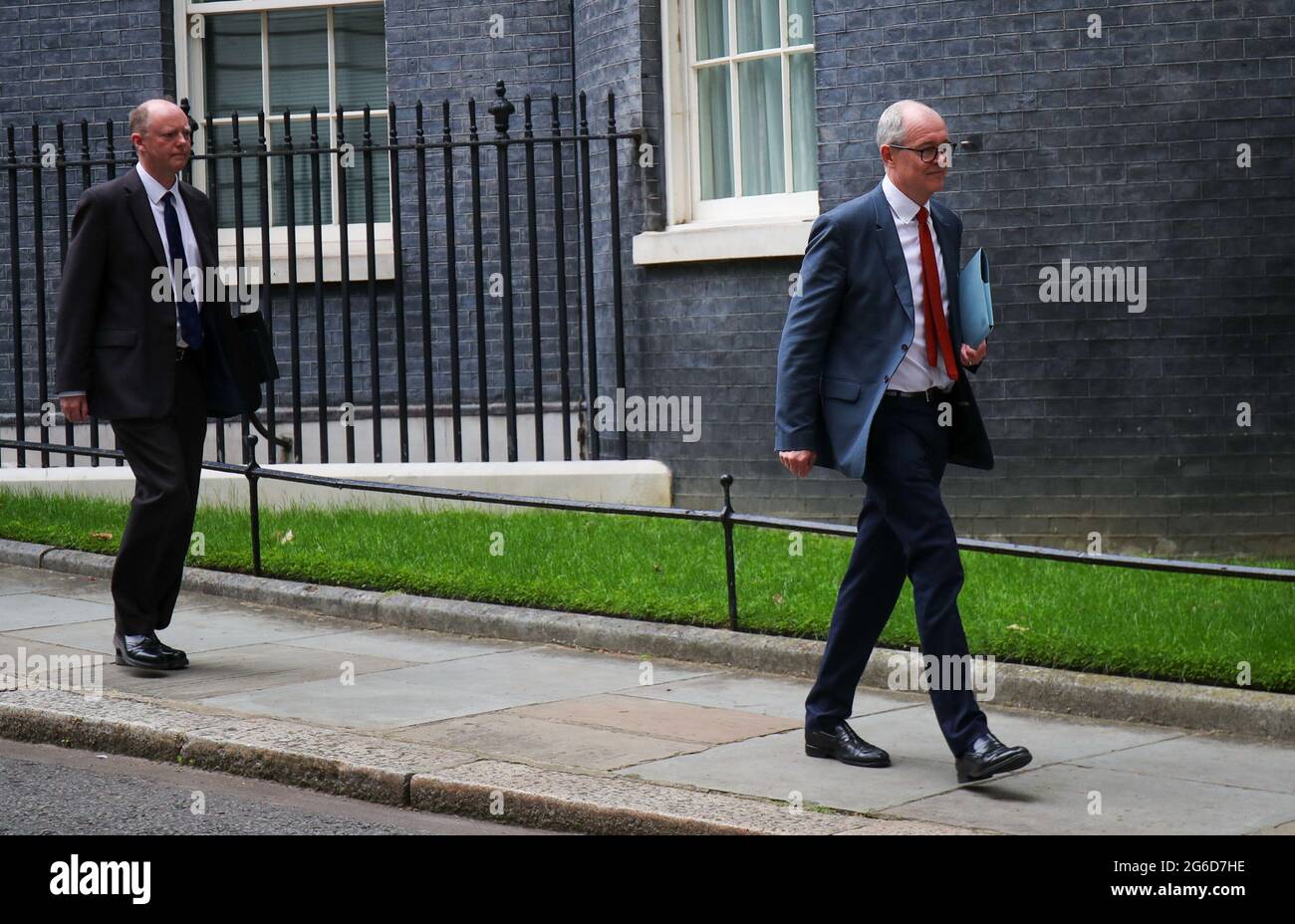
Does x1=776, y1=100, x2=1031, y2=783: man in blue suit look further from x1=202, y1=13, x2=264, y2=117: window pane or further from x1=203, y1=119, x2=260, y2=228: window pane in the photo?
x1=202, y1=13, x2=264, y2=117: window pane

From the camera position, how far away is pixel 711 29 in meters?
11.0

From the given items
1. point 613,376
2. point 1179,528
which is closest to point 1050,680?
point 1179,528

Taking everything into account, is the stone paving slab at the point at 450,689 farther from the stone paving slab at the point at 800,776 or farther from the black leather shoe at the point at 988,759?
the black leather shoe at the point at 988,759

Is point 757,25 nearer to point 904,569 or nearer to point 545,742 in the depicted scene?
point 904,569

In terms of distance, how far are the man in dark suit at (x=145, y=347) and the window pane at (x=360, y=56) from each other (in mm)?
5526

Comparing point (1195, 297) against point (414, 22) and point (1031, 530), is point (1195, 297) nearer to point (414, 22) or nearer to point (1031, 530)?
point (1031, 530)

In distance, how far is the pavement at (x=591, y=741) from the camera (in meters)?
5.20

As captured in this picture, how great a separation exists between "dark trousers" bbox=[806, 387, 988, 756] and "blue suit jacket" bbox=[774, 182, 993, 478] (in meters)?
0.12

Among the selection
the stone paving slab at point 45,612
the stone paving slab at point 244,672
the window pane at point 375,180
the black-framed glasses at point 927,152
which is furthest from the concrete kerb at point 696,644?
the window pane at point 375,180

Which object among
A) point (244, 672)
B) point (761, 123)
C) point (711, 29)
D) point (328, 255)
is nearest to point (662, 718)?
point (244, 672)

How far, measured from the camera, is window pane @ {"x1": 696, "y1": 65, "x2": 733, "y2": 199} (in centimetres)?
1100

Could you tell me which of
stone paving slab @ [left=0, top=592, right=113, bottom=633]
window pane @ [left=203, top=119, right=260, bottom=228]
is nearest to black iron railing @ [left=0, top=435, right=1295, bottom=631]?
stone paving slab @ [left=0, top=592, right=113, bottom=633]

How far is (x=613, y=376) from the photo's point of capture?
11.3m
